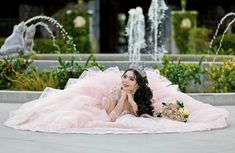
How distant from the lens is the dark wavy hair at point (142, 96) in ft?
34.0

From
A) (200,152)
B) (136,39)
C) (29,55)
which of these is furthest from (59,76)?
(136,39)

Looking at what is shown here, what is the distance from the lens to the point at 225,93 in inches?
559

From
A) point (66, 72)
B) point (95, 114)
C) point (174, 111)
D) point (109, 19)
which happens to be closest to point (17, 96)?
point (66, 72)

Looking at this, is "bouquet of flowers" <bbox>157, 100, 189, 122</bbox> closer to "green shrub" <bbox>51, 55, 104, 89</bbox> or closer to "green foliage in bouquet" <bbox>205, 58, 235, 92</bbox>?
"green shrub" <bbox>51, 55, 104, 89</bbox>

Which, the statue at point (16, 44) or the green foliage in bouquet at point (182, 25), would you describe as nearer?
the statue at point (16, 44)

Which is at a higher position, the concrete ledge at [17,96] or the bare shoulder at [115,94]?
the bare shoulder at [115,94]

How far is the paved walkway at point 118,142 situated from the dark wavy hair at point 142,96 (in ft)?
2.40

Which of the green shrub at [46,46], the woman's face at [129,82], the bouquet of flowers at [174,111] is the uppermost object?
the woman's face at [129,82]

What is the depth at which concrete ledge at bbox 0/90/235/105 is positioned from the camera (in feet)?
45.8

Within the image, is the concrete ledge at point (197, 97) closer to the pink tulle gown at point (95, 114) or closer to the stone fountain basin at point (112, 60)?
the stone fountain basin at point (112, 60)

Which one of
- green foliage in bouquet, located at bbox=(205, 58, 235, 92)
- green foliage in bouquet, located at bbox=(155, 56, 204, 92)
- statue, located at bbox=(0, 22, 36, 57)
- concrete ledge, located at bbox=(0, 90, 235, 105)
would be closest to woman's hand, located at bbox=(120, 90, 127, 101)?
→ concrete ledge, located at bbox=(0, 90, 235, 105)

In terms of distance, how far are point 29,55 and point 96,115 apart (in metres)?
6.90

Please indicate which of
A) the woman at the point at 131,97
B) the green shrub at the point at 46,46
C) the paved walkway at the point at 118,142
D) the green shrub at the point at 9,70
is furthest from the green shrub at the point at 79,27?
the paved walkway at the point at 118,142

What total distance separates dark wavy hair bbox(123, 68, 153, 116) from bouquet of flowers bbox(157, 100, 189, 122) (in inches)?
8.9
